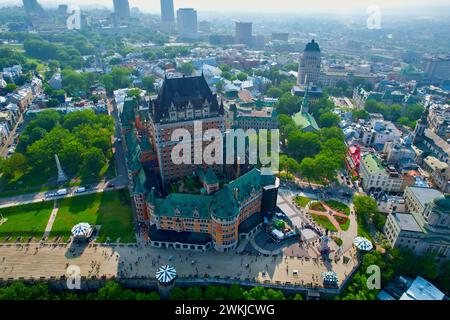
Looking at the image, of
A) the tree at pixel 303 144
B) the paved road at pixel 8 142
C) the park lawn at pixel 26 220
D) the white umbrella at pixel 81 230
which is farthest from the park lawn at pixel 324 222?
the paved road at pixel 8 142

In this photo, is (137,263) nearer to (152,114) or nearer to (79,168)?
(152,114)

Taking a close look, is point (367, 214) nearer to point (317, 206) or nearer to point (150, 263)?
point (317, 206)

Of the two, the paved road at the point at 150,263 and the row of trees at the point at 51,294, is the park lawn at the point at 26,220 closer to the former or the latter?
the paved road at the point at 150,263

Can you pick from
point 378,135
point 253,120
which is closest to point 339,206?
point 378,135

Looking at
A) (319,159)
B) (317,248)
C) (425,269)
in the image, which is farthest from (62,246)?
(425,269)

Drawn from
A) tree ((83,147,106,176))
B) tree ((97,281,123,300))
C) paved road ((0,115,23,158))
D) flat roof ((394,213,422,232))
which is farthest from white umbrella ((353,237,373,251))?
paved road ((0,115,23,158))
